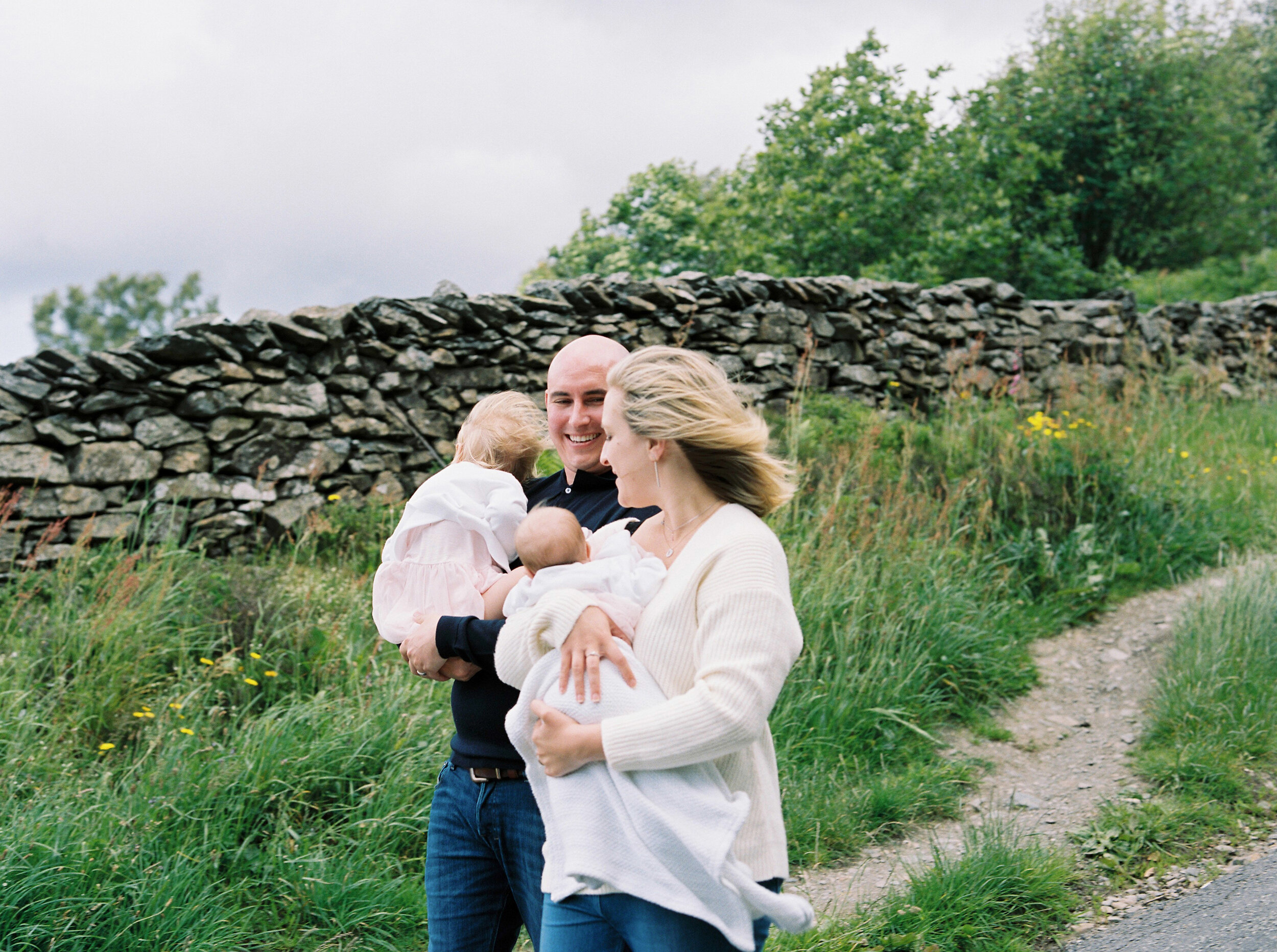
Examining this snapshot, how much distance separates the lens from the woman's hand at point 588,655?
145cm

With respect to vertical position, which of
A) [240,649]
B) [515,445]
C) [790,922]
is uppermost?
[515,445]

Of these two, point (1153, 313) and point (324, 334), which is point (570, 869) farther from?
point (1153, 313)

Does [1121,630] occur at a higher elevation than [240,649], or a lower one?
lower

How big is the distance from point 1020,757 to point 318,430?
4870 millimetres

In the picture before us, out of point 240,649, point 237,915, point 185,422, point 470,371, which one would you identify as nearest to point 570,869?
point 237,915

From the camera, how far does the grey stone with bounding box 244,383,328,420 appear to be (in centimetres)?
616

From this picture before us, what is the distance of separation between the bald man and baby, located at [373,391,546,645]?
0.11m

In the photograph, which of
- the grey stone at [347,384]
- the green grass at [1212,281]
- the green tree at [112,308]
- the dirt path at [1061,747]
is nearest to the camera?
the dirt path at [1061,747]

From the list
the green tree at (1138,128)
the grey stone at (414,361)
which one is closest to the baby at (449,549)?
the grey stone at (414,361)

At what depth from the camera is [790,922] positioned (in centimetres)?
143

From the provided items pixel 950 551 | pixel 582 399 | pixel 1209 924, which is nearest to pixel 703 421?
pixel 582 399

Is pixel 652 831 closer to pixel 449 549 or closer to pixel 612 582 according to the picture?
pixel 612 582

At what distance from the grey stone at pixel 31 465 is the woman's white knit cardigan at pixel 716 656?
16.4 ft

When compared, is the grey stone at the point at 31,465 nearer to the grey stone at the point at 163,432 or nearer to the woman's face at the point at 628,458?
the grey stone at the point at 163,432
